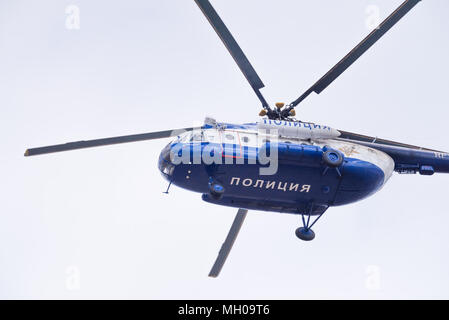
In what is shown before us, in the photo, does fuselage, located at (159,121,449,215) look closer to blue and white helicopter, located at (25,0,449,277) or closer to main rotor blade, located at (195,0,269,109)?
blue and white helicopter, located at (25,0,449,277)

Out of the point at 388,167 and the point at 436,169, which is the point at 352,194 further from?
the point at 436,169

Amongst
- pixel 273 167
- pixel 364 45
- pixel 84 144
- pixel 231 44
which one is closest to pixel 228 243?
pixel 273 167

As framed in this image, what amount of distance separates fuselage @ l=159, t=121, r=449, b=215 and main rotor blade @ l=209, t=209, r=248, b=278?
2.03 m

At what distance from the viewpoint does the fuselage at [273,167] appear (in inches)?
560

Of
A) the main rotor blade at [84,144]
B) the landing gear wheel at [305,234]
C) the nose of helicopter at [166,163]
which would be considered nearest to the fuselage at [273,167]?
the nose of helicopter at [166,163]

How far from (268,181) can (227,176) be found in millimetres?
1091

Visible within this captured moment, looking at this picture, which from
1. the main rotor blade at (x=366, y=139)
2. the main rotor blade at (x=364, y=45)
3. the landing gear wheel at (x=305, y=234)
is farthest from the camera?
the main rotor blade at (x=366, y=139)

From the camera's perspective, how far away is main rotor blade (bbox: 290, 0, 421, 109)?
1520 centimetres

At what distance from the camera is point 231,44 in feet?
47.8

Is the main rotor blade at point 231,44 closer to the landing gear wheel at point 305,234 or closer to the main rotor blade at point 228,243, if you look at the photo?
the main rotor blade at point 228,243

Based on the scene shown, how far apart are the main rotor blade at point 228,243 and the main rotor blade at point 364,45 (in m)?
4.56

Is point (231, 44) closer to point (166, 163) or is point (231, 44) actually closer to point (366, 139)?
point (166, 163)

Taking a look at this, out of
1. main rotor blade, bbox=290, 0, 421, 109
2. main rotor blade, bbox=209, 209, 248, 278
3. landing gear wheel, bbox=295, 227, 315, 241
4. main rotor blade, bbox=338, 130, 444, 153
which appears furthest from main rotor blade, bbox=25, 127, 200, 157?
main rotor blade, bbox=338, 130, 444, 153

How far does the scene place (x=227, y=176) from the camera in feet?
46.8
